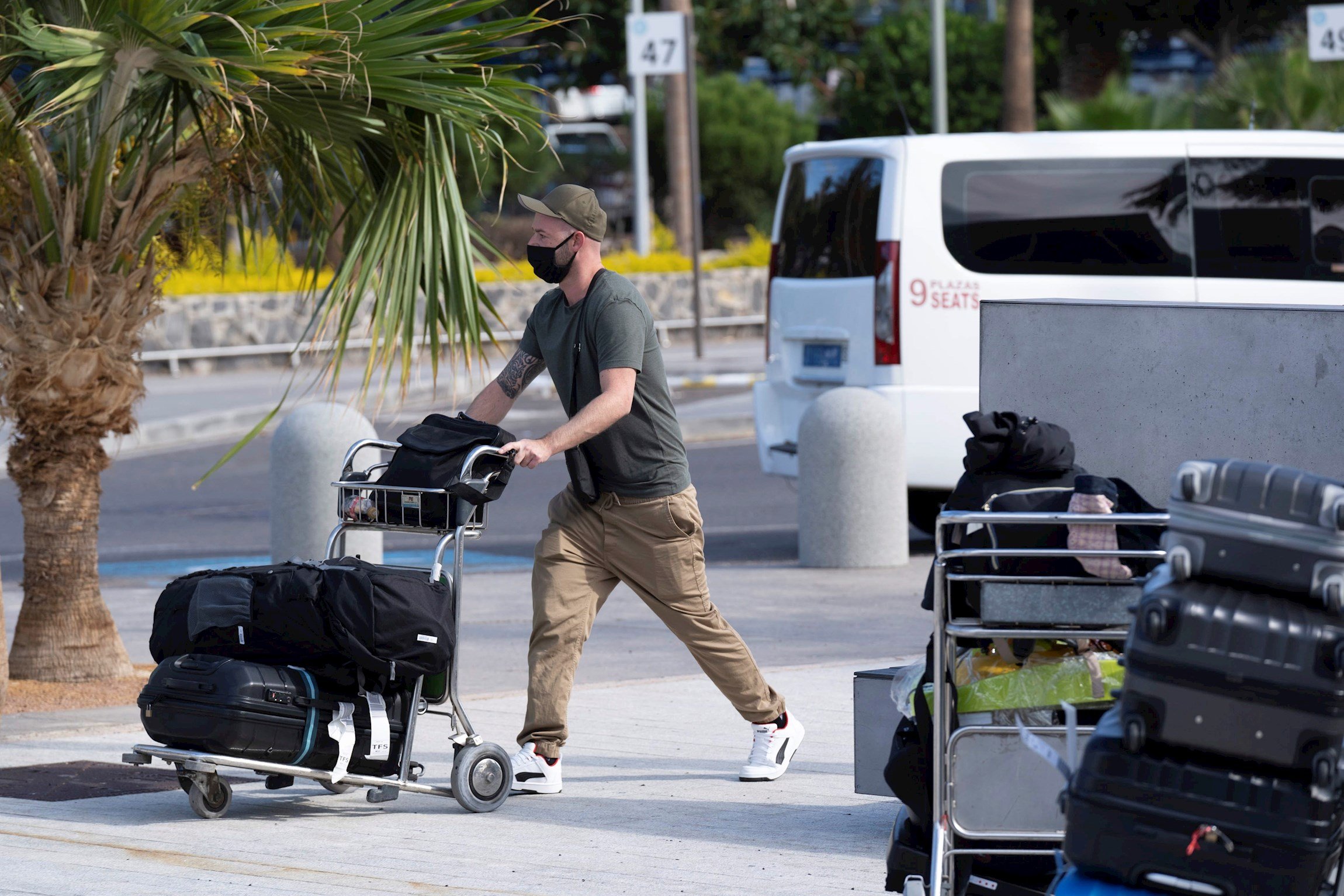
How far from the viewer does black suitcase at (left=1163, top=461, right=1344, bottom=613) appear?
276cm

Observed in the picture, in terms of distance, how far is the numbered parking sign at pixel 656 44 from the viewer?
20328 millimetres

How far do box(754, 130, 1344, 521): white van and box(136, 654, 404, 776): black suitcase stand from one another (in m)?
5.73

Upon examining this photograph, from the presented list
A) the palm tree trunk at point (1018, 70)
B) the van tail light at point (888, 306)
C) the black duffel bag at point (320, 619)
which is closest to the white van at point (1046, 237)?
the van tail light at point (888, 306)

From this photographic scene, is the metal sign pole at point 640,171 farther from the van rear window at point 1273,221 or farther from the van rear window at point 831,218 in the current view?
the van rear window at point 1273,221

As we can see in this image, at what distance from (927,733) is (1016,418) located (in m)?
0.75

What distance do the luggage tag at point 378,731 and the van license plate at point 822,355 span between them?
5.82m

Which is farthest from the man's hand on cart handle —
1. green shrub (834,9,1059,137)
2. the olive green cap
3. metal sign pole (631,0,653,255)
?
green shrub (834,9,1059,137)

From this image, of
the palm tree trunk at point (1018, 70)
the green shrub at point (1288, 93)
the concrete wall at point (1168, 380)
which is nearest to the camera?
the concrete wall at point (1168, 380)

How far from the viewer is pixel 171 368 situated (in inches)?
846

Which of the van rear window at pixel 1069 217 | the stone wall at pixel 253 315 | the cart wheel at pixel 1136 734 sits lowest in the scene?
the stone wall at pixel 253 315

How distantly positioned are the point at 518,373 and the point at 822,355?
527cm

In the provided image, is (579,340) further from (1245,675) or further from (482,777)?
(1245,675)

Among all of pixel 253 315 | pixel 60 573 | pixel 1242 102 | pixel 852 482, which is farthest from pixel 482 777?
pixel 1242 102

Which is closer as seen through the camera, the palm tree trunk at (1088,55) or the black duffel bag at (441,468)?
the black duffel bag at (441,468)
